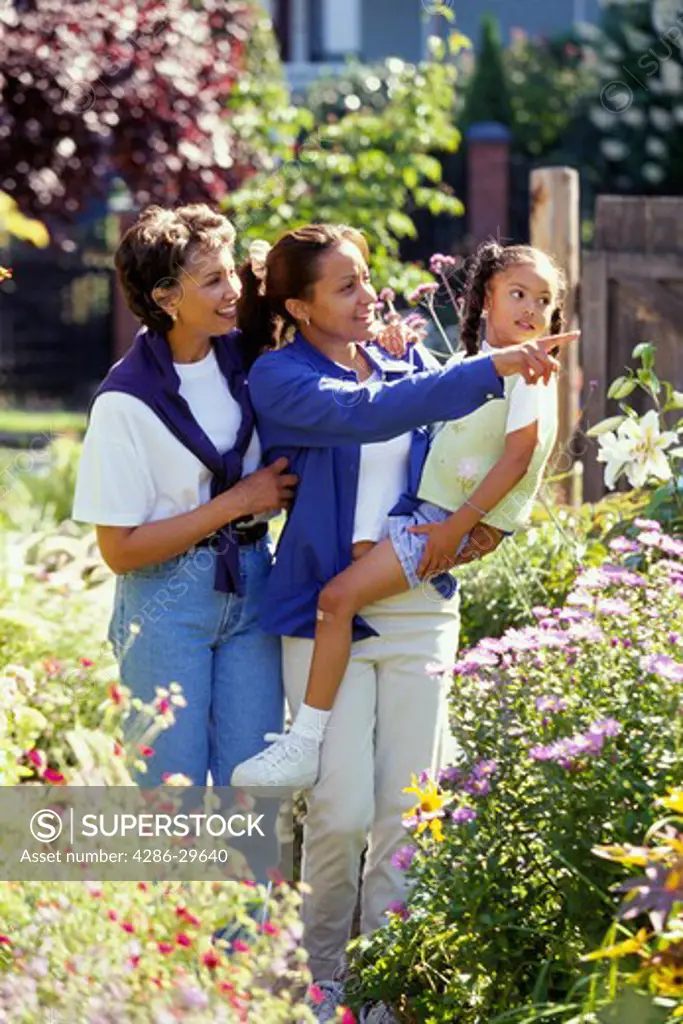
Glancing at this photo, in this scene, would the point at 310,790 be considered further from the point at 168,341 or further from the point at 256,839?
the point at 168,341

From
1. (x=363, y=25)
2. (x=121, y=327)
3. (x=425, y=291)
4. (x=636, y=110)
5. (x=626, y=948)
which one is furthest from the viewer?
(x=363, y=25)

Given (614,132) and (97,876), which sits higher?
(614,132)

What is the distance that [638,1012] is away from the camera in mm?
2371

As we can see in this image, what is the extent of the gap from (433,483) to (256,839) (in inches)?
30.1

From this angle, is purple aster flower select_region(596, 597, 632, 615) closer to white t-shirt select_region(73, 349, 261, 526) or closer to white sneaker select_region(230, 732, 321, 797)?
white sneaker select_region(230, 732, 321, 797)

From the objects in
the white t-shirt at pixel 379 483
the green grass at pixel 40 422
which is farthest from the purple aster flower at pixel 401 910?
the green grass at pixel 40 422

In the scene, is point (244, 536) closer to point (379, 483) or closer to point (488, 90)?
point (379, 483)

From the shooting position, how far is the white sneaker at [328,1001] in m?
3.40

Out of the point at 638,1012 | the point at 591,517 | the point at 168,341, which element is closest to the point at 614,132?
the point at 591,517

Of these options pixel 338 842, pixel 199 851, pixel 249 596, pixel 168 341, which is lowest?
pixel 338 842

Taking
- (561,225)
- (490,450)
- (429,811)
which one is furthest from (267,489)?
(561,225)

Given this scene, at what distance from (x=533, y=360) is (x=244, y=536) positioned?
748mm

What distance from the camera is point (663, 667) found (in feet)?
8.50

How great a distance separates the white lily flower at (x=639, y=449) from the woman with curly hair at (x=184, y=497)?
672 mm
